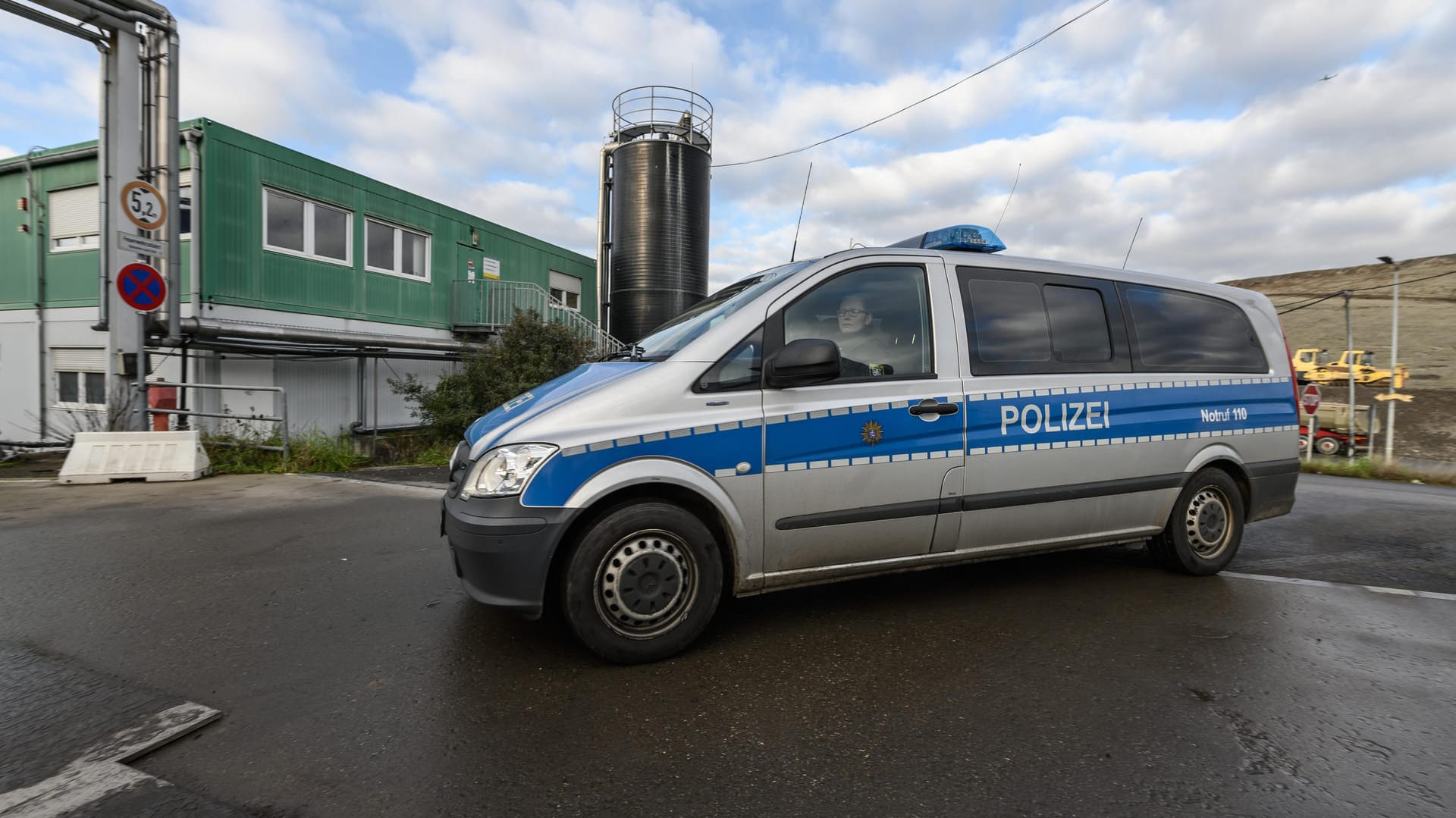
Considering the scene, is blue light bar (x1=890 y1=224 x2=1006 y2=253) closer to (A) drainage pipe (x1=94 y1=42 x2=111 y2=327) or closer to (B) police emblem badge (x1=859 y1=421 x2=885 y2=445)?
(B) police emblem badge (x1=859 y1=421 x2=885 y2=445)

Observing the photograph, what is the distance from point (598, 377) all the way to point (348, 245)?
11755 mm

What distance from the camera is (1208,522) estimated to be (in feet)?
14.4

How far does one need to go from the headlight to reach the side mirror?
1.02 metres

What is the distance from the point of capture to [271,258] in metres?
11.3

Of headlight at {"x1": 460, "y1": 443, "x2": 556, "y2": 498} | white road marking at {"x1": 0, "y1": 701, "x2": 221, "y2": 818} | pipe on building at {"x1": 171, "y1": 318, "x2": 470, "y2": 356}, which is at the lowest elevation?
white road marking at {"x1": 0, "y1": 701, "x2": 221, "y2": 818}

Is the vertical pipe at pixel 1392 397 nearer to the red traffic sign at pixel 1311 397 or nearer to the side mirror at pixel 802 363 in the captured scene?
the red traffic sign at pixel 1311 397

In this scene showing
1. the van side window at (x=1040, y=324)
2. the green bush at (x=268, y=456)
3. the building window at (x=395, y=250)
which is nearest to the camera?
the van side window at (x=1040, y=324)

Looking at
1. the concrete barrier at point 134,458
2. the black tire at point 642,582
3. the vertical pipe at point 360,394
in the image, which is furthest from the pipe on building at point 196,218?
the black tire at point 642,582

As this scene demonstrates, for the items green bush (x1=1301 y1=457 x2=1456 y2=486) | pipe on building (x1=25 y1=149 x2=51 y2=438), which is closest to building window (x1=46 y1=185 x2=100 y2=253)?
pipe on building (x1=25 y1=149 x2=51 y2=438)

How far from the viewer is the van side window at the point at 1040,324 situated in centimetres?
372

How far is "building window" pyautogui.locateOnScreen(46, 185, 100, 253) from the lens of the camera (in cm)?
1159

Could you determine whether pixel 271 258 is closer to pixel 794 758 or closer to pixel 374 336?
pixel 374 336

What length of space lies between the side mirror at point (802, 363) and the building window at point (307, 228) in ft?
37.1

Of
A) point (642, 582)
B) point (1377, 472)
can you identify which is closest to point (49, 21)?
point (642, 582)
